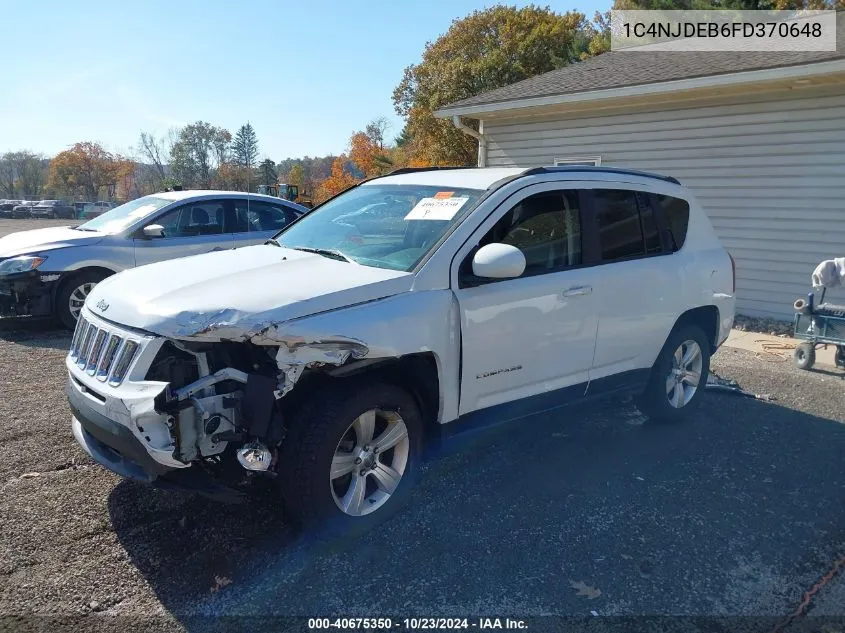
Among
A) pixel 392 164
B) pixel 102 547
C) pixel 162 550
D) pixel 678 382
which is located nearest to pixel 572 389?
pixel 678 382

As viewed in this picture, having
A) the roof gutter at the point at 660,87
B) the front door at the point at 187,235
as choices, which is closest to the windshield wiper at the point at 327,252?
the front door at the point at 187,235

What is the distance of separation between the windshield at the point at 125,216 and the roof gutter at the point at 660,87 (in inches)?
228

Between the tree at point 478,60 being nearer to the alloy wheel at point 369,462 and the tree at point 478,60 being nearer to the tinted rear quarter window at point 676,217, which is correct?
the tinted rear quarter window at point 676,217

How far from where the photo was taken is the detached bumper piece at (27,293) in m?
6.96

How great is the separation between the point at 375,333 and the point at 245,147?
288 ft

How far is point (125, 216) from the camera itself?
7965mm

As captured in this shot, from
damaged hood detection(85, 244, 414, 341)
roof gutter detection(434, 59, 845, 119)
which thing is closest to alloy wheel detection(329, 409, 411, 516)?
damaged hood detection(85, 244, 414, 341)

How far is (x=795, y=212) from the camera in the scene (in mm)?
8391

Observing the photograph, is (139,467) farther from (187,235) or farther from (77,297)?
(187,235)

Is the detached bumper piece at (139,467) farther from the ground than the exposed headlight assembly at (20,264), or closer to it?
closer to it

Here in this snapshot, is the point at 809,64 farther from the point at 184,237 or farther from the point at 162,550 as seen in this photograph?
the point at 162,550

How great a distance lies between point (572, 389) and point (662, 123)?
22.9ft

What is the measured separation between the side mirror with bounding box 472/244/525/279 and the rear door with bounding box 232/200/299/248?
5.29m

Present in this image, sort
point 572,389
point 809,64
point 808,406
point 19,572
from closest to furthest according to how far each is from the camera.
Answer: point 19,572 < point 572,389 < point 808,406 < point 809,64
